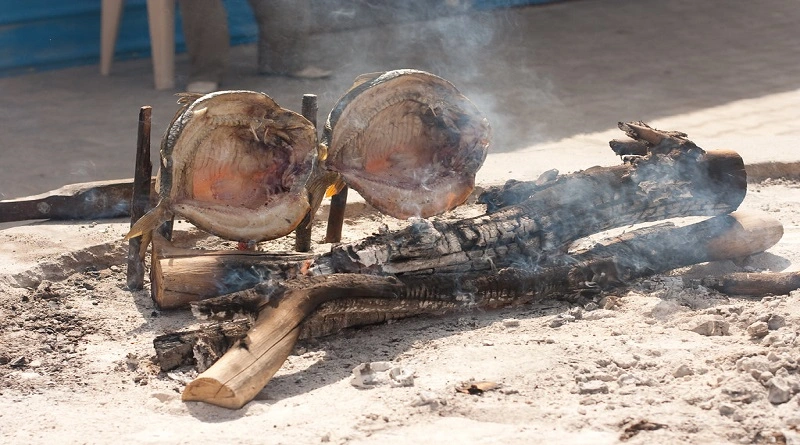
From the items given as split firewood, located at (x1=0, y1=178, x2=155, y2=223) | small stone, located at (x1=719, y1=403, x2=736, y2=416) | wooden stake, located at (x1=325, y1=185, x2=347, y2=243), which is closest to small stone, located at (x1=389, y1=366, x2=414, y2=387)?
small stone, located at (x1=719, y1=403, x2=736, y2=416)

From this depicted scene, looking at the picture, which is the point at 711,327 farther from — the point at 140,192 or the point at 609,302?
the point at 140,192

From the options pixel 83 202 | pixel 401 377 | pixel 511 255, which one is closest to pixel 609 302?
pixel 511 255

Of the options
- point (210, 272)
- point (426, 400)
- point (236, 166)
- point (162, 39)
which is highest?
point (162, 39)

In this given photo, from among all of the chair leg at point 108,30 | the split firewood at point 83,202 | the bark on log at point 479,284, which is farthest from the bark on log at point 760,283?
the chair leg at point 108,30

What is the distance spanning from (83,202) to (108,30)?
3.70m

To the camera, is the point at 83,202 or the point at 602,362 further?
the point at 83,202

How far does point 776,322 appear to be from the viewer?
10.5 ft

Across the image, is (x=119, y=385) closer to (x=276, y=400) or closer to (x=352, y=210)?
(x=276, y=400)

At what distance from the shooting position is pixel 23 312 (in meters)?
3.69

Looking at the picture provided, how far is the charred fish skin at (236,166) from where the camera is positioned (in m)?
3.44

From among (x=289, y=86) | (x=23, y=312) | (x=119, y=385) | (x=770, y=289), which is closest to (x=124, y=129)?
(x=289, y=86)

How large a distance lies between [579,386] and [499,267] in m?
0.81

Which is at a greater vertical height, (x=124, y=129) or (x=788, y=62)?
(x=788, y=62)

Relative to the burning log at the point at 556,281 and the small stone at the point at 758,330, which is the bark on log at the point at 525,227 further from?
the small stone at the point at 758,330
